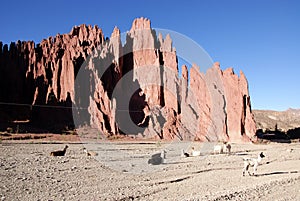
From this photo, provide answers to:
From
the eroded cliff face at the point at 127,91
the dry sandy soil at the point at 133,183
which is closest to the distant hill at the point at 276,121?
the eroded cliff face at the point at 127,91

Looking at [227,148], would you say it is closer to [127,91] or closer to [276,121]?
[127,91]

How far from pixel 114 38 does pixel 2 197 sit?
216 ft

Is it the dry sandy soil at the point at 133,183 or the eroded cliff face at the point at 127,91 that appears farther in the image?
the eroded cliff face at the point at 127,91

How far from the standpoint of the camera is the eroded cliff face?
180 ft

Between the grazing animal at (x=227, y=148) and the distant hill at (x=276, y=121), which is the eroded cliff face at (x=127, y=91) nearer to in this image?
the grazing animal at (x=227, y=148)

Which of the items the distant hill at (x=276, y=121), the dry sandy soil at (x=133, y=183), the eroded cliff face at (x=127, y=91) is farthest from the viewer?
the distant hill at (x=276, y=121)

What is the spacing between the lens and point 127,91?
230ft

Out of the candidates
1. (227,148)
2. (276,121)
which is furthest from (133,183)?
(276,121)

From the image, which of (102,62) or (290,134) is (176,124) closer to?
(102,62)

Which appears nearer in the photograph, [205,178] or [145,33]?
[205,178]

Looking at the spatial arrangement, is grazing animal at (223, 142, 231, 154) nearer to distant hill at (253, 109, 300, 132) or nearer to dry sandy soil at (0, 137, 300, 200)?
dry sandy soil at (0, 137, 300, 200)

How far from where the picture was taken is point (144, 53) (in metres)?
73.8

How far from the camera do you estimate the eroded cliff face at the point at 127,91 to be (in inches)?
2162

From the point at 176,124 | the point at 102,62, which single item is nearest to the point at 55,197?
the point at 176,124
